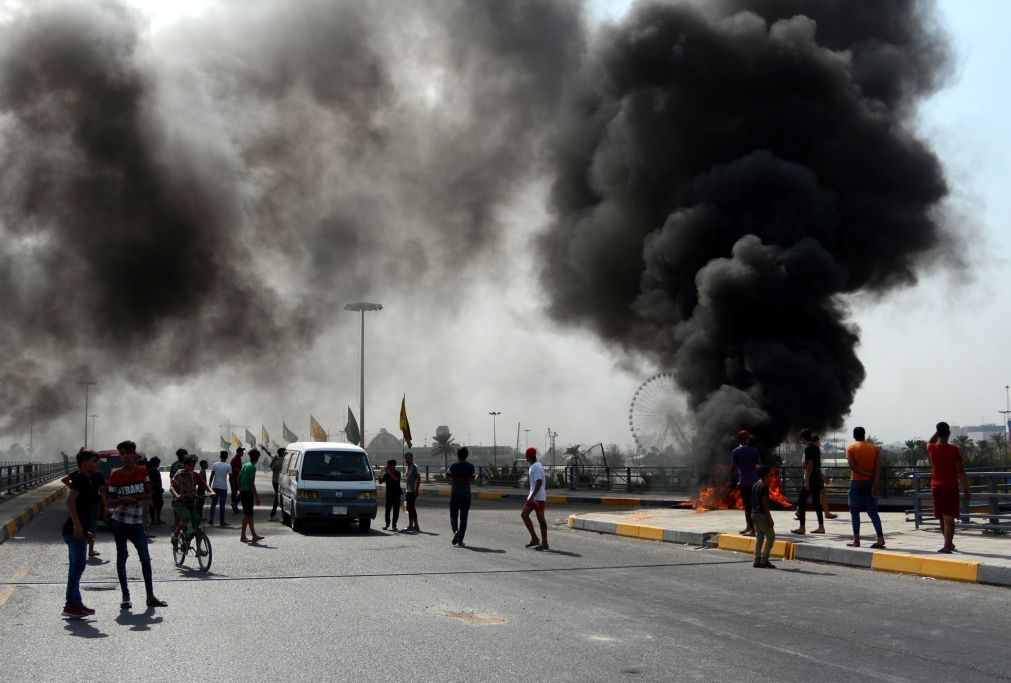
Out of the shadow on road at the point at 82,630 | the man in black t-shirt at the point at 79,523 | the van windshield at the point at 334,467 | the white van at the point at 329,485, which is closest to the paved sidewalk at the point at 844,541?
the white van at the point at 329,485

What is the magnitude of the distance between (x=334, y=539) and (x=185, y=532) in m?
4.19

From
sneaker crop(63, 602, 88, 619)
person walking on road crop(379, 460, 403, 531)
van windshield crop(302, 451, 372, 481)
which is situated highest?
van windshield crop(302, 451, 372, 481)

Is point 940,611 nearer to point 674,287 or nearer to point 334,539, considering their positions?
point 334,539

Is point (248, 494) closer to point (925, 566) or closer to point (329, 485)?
point (329, 485)

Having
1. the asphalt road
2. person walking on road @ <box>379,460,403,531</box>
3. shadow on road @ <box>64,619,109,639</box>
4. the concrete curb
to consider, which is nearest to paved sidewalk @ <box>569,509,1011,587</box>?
the asphalt road

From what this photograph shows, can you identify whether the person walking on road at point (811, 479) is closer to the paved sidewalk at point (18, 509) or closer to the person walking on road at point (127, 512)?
the person walking on road at point (127, 512)

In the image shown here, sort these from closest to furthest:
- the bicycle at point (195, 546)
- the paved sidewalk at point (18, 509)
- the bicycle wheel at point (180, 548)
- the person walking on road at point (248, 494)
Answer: the bicycle at point (195, 546)
the bicycle wheel at point (180, 548)
the person walking on road at point (248, 494)
the paved sidewalk at point (18, 509)

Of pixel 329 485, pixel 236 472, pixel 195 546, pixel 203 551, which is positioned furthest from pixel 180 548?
pixel 236 472

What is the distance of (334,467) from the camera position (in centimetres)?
1739

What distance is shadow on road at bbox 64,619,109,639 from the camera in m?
7.00

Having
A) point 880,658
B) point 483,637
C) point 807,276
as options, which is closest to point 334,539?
point 483,637

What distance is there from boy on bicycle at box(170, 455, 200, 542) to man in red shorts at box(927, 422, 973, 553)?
9.23m

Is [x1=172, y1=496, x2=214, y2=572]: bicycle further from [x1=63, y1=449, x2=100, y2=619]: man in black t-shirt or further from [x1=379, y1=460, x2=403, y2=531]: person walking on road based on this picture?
[x1=379, y1=460, x2=403, y2=531]: person walking on road

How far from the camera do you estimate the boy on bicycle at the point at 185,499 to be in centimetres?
1151
